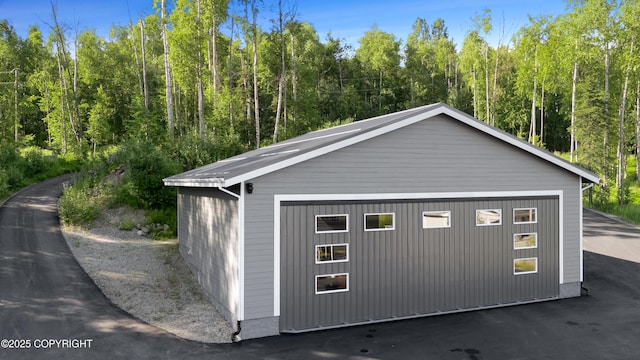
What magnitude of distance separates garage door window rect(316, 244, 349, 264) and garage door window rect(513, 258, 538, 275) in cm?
479

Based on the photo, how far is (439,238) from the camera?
1057cm

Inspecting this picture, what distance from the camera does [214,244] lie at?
1056 cm

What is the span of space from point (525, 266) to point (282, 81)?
65.7ft

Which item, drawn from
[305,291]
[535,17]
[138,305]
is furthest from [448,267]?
[535,17]

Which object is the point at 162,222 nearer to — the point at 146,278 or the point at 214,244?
the point at 146,278

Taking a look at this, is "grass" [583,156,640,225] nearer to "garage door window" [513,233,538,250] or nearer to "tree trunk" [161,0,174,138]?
"garage door window" [513,233,538,250]

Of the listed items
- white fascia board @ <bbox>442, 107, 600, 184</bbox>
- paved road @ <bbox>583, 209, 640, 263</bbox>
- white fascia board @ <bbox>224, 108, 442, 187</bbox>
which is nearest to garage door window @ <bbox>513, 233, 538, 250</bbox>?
white fascia board @ <bbox>442, 107, 600, 184</bbox>

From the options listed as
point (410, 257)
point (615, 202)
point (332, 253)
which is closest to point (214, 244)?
point (332, 253)

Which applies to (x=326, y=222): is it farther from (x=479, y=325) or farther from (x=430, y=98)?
(x=430, y=98)

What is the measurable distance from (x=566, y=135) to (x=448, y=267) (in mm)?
44463

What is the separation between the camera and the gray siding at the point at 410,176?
890 cm

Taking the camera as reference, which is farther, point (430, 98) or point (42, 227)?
point (430, 98)

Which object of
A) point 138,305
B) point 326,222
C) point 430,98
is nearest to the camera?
point 326,222

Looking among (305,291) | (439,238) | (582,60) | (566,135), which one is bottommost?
(305,291)
